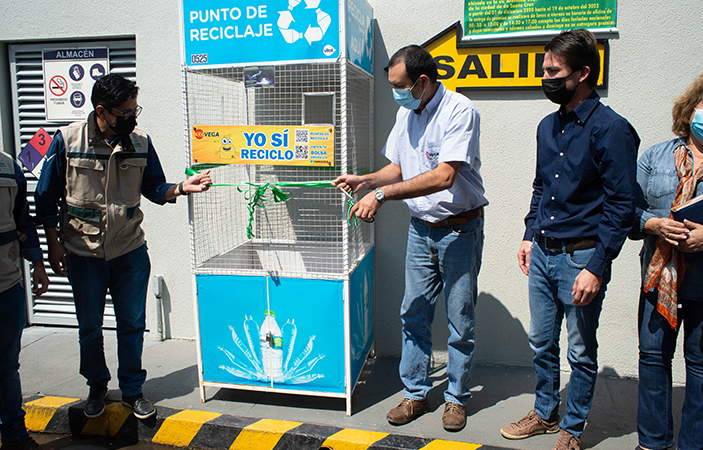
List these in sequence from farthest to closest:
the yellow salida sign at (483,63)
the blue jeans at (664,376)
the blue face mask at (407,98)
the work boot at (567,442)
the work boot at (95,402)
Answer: the yellow salida sign at (483,63), the work boot at (95,402), the blue face mask at (407,98), the work boot at (567,442), the blue jeans at (664,376)

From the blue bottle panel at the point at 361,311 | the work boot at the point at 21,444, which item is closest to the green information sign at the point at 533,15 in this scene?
the blue bottle panel at the point at 361,311

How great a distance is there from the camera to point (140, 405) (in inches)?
130

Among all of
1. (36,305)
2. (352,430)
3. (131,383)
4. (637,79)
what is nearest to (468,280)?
(352,430)

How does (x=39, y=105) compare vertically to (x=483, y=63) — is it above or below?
below

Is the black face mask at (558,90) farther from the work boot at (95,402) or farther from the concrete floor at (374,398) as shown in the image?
the work boot at (95,402)

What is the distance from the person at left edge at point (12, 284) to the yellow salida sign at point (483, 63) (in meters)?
2.92

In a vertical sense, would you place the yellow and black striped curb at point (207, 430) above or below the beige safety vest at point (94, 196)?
below

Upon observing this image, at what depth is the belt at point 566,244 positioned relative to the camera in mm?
2594

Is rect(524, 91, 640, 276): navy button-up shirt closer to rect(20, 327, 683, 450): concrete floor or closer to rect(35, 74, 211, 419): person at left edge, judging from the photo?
rect(20, 327, 683, 450): concrete floor

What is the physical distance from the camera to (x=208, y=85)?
152 inches

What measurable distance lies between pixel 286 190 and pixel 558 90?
2263 mm

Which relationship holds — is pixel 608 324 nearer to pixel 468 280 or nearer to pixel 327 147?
pixel 468 280

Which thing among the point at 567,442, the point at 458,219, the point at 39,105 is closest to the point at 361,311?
the point at 458,219

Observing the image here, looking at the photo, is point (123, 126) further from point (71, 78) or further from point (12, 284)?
point (71, 78)
